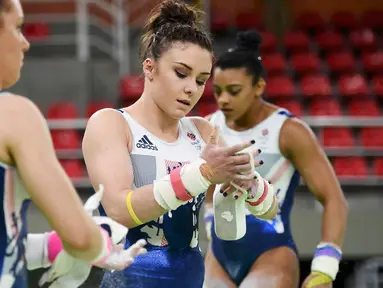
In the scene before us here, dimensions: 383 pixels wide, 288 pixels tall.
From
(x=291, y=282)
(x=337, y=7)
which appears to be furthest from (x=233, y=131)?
(x=337, y=7)

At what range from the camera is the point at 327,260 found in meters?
3.92

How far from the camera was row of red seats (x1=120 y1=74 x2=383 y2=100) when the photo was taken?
30.5ft

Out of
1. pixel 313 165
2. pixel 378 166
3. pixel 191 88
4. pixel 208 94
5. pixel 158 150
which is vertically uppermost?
pixel 191 88

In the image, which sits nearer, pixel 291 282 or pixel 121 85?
pixel 291 282

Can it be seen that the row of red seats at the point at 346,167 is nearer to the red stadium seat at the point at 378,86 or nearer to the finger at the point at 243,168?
the red stadium seat at the point at 378,86

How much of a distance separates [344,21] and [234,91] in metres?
7.70

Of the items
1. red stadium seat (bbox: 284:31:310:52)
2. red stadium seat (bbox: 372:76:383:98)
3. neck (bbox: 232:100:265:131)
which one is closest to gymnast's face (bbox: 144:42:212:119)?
neck (bbox: 232:100:265:131)

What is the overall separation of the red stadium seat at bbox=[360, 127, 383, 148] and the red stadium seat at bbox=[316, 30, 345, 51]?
2.43 meters

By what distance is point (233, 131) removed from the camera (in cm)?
439

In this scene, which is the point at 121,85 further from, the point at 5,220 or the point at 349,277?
the point at 5,220

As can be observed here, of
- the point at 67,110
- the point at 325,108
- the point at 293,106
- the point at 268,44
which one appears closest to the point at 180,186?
the point at 67,110

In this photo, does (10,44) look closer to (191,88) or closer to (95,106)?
A: (191,88)

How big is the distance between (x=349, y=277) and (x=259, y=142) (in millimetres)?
3107

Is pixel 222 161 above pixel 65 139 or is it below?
above
